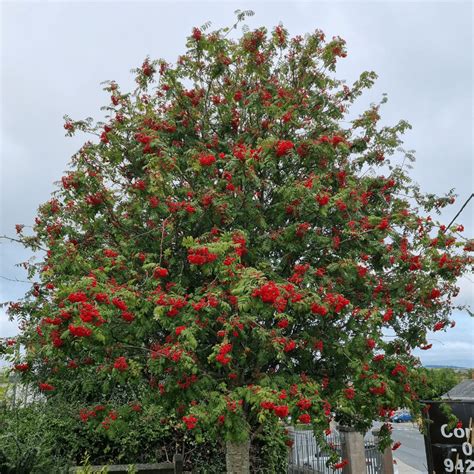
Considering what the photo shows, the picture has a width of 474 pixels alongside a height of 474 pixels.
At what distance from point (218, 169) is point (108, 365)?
12.9ft

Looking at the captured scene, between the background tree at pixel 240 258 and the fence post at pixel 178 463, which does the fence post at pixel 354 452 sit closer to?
the background tree at pixel 240 258

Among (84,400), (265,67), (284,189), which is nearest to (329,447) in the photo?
(284,189)

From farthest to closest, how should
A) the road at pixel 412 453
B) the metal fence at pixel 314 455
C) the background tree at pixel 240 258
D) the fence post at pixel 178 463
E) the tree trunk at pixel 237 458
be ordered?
the road at pixel 412 453
the metal fence at pixel 314 455
the fence post at pixel 178 463
the tree trunk at pixel 237 458
the background tree at pixel 240 258

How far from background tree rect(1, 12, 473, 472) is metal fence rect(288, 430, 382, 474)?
1667 mm

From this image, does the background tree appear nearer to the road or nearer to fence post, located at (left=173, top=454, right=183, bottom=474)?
fence post, located at (left=173, top=454, right=183, bottom=474)

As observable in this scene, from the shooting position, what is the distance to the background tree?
21.6ft

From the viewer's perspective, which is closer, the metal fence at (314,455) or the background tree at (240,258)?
the background tree at (240,258)

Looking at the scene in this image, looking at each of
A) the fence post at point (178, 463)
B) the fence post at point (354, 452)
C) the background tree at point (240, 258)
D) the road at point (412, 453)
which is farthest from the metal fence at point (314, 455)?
the road at point (412, 453)

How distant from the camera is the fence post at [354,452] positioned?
10375 millimetres

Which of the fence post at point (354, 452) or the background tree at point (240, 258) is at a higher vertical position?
the background tree at point (240, 258)

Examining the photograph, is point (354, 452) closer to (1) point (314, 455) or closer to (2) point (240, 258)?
(1) point (314, 455)

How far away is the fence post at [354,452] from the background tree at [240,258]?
3.40ft

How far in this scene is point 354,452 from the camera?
10.4m

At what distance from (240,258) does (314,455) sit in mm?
7189
